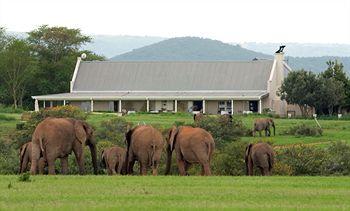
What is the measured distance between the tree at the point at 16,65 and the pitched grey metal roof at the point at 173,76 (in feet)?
22.5

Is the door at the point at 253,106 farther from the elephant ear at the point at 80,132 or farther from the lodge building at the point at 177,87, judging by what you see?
the elephant ear at the point at 80,132

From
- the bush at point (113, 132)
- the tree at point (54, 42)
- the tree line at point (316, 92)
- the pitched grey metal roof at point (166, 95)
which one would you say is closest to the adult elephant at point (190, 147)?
the bush at point (113, 132)

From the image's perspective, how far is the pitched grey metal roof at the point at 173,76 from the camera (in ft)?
331

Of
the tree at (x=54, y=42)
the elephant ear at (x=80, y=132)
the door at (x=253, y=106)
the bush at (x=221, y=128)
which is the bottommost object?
the door at (x=253, y=106)

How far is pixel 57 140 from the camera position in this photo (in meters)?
27.9

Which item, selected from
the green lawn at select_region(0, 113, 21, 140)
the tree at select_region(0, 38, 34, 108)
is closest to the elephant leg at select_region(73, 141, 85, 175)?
the green lawn at select_region(0, 113, 21, 140)

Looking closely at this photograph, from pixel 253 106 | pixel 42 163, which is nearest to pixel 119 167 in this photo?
pixel 42 163

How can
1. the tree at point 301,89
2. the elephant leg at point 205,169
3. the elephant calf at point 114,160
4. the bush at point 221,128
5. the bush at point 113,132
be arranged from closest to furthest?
the elephant leg at point 205,169
the elephant calf at point 114,160
the bush at point 113,132
the bush at point 221,128
the tree at point 301,89

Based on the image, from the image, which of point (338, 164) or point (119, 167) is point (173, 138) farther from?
point (338, 164)

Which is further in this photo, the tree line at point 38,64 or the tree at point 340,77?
the tree line at point 38,64

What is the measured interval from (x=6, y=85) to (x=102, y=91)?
52.3ft

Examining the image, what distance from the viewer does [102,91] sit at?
10212 cm

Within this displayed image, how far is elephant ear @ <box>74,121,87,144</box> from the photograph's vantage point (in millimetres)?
28547

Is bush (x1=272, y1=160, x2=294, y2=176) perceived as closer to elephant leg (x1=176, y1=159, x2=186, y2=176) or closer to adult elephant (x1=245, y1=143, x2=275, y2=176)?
adult elephant (x1=245, y1=143, x2=275, y2=176)
